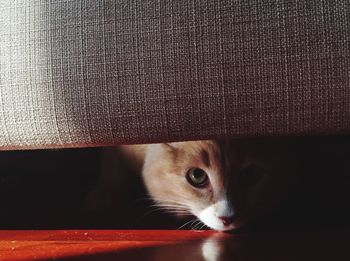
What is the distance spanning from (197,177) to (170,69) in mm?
407

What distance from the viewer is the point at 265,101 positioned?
673 millimetres

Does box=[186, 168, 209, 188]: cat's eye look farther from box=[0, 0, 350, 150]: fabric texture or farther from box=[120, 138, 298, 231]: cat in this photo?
box=[0, 0, 350, 150]: fabric texture

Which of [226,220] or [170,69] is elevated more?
[170,69]

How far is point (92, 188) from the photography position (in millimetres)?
1348

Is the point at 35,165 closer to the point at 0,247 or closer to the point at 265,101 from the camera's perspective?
the point at 0,247

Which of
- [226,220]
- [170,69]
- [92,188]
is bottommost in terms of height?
[92,188]

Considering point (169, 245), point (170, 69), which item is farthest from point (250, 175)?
point (170, 69)

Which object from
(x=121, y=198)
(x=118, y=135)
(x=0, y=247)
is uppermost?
(x=118, y=135)

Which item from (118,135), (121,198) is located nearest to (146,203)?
(121,198)

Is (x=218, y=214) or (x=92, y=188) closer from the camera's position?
(x=218, y=214)

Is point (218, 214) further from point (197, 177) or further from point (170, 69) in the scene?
point (170, 69)

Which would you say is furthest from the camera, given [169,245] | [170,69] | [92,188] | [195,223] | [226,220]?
[92,188]

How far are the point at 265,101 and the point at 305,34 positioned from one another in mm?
100

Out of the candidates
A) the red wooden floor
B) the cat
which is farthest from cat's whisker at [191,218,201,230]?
the red wooden floor
